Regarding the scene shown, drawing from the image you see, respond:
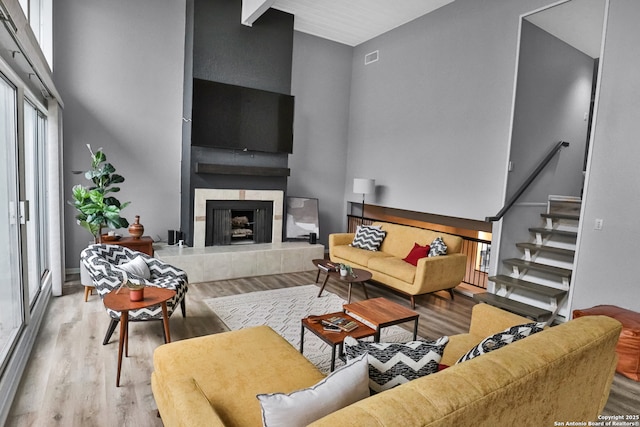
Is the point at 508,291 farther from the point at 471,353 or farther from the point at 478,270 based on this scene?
the point at 471,353

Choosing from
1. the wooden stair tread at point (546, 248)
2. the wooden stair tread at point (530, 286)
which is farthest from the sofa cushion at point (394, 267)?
the wooden stair tread at point (546, 248)

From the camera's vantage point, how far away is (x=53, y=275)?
429 centimetres

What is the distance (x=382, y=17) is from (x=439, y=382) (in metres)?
6.13

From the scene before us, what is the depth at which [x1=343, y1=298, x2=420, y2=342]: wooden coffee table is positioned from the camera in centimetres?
288

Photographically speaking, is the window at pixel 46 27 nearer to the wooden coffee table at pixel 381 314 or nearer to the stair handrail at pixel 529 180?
the wooden coffee table at pixel 381 314

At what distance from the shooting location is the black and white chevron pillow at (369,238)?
571 cm

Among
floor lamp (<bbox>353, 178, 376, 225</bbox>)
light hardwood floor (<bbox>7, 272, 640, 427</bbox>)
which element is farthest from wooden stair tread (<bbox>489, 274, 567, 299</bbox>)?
floor lamp (<bbox>353, 178, 376, 225</bbox>)

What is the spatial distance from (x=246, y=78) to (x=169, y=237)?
276 cm

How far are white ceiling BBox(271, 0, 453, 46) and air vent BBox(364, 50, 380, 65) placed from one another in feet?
0.98

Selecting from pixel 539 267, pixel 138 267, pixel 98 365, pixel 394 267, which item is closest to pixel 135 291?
pixel 98 365

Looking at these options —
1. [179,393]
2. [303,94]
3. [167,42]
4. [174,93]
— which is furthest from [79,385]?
[303,94]

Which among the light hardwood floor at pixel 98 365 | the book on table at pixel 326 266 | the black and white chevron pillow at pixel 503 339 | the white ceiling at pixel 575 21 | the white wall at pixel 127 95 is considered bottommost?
the light hardwood floor at pixel 98 365

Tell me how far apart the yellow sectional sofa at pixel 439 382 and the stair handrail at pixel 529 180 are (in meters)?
2.34

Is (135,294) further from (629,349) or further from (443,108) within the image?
(443,108)
